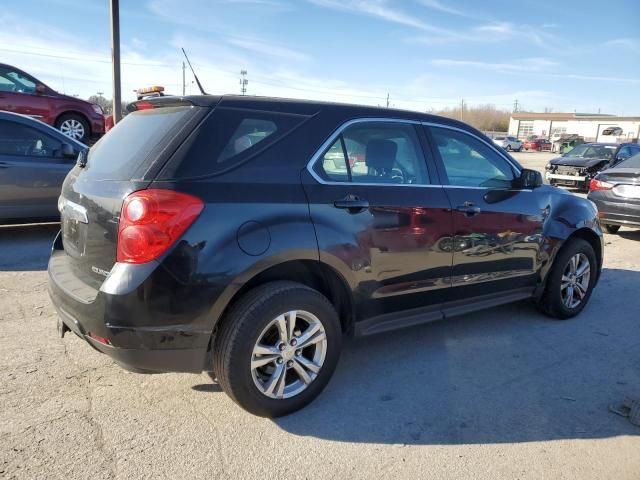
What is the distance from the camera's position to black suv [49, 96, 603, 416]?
251cm

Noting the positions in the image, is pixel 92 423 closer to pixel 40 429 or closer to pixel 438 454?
pixel 40 429

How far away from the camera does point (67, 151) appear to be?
6.75 meters

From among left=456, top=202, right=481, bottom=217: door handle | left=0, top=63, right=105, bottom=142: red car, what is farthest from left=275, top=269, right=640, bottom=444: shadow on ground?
left=0, top=63, right=105, bottom=142: red car

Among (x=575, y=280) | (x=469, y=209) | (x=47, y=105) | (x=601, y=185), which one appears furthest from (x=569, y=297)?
(x=47, y=105)

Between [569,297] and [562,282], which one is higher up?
[562,282]

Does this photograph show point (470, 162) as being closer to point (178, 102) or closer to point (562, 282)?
point (562, 282)

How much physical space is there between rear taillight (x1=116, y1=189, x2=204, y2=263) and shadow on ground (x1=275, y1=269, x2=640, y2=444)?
125cm

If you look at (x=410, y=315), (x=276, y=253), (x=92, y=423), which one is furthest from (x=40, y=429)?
(x=410, y=315)

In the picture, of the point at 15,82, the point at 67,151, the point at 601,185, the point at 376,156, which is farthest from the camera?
the point at 15,82

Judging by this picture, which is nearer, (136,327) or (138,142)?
(136,327)

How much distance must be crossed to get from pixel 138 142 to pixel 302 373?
64.3 inches

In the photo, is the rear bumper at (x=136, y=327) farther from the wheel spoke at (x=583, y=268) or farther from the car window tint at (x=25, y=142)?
the car window tint at (x=25, y=142)

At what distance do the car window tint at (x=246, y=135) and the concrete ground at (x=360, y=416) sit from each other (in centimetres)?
149

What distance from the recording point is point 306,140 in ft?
9.96
